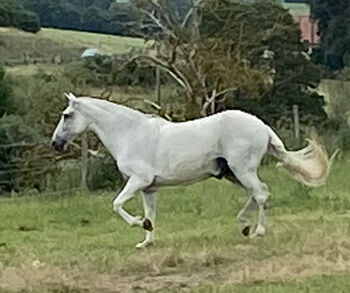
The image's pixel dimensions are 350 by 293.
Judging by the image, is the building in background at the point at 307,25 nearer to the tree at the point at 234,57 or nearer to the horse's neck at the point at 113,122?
the tree at the point at 234,57

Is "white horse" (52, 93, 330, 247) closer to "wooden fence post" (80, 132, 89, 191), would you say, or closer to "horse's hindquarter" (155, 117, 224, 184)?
"horse's hindquarter" (155, 117, 224, 184)

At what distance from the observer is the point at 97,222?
15930 millimetres

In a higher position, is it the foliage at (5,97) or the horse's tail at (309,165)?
the horse's tail at (309,165)

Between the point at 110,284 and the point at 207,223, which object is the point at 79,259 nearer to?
the point at 110,284

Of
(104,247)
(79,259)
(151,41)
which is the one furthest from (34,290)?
(151,41)

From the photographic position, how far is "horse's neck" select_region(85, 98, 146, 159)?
1196 centimetres

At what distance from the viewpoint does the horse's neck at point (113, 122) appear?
1196 centimetres

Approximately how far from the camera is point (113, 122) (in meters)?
12.0

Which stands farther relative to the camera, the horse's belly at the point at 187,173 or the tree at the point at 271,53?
the tree at the point at 271,53

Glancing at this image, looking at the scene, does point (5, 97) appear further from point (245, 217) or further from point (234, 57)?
point (245, 217)

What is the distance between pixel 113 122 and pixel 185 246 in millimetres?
1685

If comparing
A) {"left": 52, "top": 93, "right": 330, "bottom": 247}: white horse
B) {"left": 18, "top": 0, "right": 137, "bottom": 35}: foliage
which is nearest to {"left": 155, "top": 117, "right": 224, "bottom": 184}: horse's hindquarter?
{"left": 52, "top": 93, "right": 330, "bottom": 247}: white horse

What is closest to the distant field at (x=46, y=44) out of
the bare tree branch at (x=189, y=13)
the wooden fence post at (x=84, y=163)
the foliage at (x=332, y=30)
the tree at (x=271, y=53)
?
the foliage at (x=332, y=30)

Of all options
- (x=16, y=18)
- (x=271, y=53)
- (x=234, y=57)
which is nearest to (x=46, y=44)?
(x=16, y=18)
